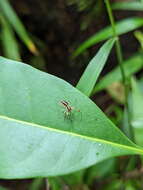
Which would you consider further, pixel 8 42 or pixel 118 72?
pixel 8 42

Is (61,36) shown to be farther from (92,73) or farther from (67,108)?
(67,108)

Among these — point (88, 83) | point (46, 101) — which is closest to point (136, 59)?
point (88, 83)

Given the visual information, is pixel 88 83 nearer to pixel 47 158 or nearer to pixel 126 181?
pixel 47 158

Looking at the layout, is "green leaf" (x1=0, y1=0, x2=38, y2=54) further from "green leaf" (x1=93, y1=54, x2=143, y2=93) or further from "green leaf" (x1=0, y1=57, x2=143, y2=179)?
"green leaf" (x1=0, y1=57, x2=143, y2=179)

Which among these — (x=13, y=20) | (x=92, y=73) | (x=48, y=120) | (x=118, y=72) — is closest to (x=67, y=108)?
(x=48, y=120)

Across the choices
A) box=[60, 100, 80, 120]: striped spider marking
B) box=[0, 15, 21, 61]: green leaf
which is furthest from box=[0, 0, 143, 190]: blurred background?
box=[60, 100, 80, 120]: striped spider marking
